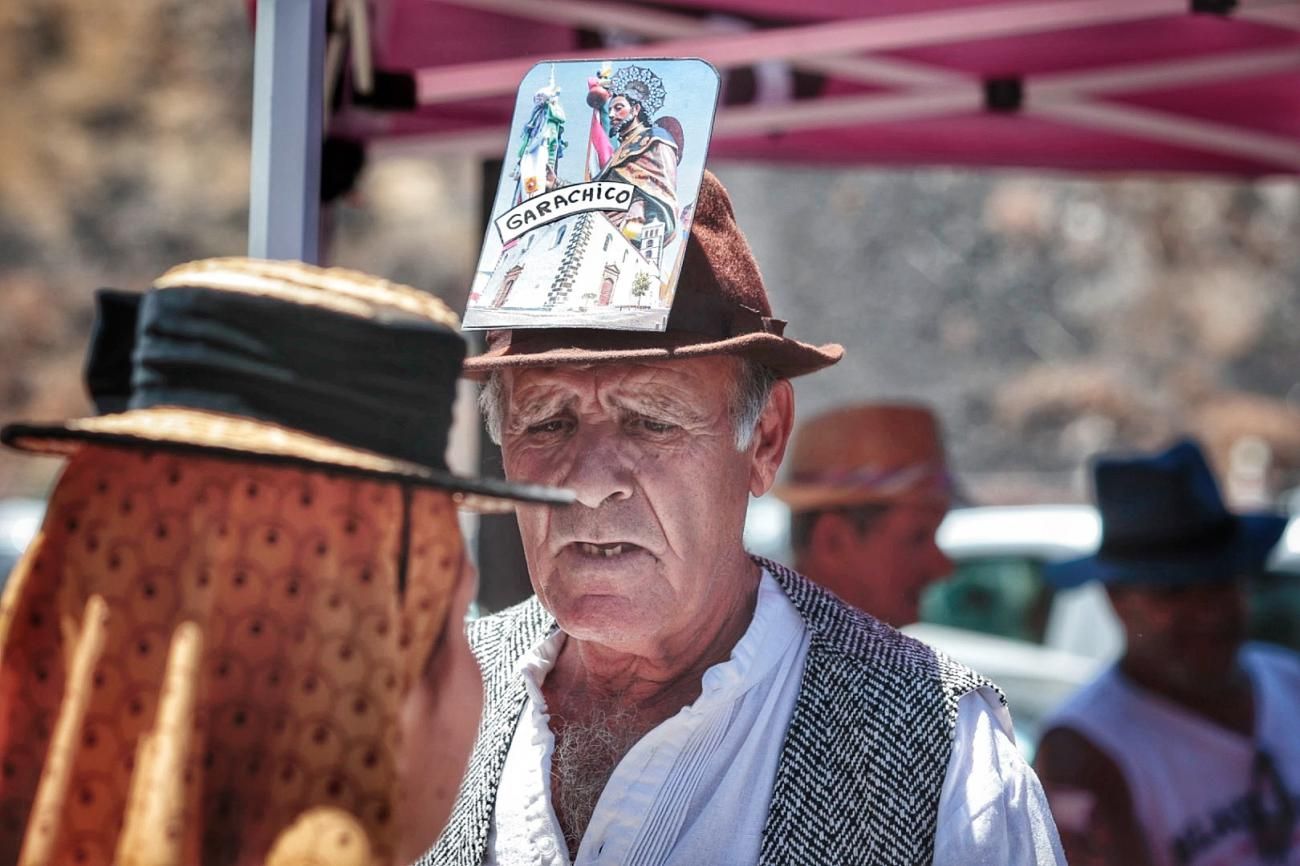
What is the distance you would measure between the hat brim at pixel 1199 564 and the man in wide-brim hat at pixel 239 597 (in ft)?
8.13

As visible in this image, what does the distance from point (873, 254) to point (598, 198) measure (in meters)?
17.4

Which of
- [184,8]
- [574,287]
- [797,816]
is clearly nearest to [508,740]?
[797,816]

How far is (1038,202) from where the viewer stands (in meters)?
18.8

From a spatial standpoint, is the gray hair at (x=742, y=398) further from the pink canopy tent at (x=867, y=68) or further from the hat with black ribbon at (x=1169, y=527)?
the hat with black ribbon at (x=1169, y=527)

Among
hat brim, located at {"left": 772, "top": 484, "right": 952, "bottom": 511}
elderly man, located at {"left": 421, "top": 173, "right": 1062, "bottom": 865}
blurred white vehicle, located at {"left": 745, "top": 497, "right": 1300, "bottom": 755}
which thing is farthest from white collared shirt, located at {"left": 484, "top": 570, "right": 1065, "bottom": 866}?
blurred white vehicle, located at {"left": 745, "top": 497, "right": 1300, "bottom": 755}

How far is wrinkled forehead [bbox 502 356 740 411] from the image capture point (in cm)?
190

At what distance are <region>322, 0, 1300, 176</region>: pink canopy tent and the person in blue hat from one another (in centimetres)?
93

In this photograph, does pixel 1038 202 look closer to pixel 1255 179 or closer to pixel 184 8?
pixel 184 8

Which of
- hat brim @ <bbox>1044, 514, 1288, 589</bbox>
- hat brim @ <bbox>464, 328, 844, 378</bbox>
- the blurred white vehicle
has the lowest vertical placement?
the blurred white vehicle

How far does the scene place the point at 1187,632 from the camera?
11.1ft

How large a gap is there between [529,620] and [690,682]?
1.09ft

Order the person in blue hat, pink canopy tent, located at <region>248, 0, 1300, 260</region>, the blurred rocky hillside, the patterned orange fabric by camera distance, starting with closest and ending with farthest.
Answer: the patterned orange fabric
pink canopy tent, located at <region>248, 0, 1300, 260</region>
the person in blue hat
the blurred rocky hillside

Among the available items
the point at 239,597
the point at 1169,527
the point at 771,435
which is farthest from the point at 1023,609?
the point at 239,597

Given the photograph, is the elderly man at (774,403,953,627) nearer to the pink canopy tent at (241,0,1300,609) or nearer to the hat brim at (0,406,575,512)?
the pink canopy tent at (241,0,1300,609)
